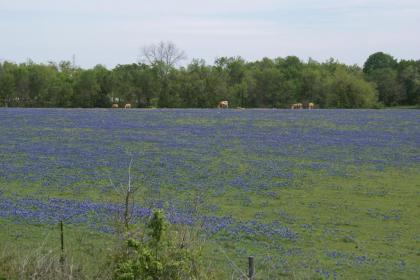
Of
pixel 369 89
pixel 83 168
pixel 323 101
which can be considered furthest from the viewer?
pixel 323 101

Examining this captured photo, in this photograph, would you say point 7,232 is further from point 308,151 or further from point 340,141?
point 340,141

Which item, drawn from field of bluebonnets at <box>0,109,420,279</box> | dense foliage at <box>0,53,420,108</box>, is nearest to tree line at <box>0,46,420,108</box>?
dense foliage at <box>0,53,420,108</box>

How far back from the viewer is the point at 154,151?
3103cm

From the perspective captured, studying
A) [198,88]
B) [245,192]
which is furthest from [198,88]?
[245,192]

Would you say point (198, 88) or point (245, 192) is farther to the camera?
point (198, 88)

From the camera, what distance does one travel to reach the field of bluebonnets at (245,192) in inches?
499

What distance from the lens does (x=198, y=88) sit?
317 ft

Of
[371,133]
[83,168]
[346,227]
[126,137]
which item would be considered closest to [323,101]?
[371,133]

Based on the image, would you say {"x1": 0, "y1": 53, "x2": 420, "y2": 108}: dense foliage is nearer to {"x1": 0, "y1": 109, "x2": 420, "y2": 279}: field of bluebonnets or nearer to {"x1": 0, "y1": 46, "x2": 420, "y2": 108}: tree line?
{"x1": 0, "y1": 46, "x2": 420, "y2": 108}: tree line

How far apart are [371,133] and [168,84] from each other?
58.4 m

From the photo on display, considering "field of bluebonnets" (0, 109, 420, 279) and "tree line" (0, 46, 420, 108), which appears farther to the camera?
"tree line" (0, 46, 420, 108)

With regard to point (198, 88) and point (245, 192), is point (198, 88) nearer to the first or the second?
point (198, 88)

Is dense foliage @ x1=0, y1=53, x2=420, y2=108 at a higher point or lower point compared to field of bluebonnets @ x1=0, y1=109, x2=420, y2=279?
higher

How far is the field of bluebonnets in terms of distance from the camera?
12680mm
